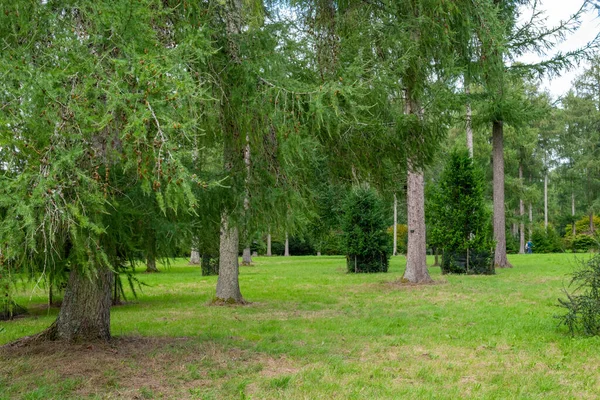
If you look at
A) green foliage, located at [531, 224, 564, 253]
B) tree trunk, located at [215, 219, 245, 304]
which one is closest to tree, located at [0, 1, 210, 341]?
tree trunk, located at [215, 219, 245, 304]

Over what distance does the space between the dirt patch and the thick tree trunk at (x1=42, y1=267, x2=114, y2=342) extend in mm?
158

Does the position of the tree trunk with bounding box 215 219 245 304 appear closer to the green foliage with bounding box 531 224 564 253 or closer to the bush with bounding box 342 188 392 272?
the bush with bounding box 342 188 392 272

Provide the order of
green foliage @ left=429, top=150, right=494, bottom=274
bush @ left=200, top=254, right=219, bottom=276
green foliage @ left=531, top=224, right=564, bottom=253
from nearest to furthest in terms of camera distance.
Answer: green foliage @ left=429, top=150, right=494, bottom=274, bush @ left=200, top=254, right=219, bottom=276, green foliage @ left=531, top=224, right=564, bottom=253

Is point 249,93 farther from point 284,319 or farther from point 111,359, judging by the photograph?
point 284,319

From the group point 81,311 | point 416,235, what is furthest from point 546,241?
point 81,311

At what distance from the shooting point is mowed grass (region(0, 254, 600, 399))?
15.9 feet

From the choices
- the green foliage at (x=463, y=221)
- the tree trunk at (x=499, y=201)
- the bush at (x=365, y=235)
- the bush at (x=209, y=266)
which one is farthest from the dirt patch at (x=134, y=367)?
the tree trunk at (x=499, y=201)

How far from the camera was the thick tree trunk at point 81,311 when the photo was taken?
6.04 metres

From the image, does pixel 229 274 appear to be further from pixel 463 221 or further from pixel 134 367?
pixel 463 221

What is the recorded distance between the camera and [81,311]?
6.09 meters

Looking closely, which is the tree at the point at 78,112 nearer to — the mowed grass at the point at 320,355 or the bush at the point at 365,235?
the mowed grass at the point at 320,355

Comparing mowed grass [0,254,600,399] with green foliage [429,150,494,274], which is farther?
green foliage [429,150,494,274]

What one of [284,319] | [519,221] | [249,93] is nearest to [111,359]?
[249,93]

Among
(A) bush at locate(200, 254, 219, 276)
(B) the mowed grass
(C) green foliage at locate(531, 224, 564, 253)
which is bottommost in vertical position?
(B) the mowed grass
